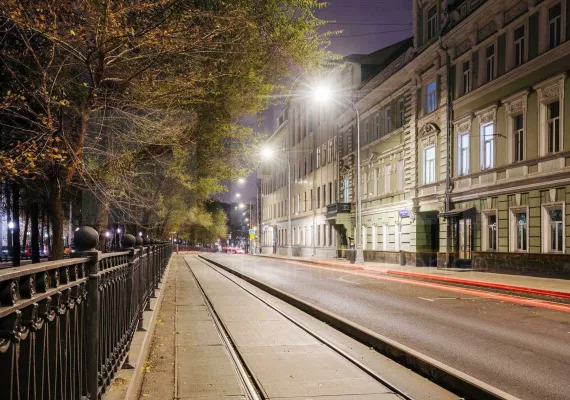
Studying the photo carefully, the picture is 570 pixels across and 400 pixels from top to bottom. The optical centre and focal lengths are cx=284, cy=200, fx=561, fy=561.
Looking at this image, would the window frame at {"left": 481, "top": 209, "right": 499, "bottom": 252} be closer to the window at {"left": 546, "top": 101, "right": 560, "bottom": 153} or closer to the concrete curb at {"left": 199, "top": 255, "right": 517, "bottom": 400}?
the window at {"left": 546, "top": 101, "right": 560, "bottom": 153}

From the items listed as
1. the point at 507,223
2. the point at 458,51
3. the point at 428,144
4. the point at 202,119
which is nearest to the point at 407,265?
the point at 428,144

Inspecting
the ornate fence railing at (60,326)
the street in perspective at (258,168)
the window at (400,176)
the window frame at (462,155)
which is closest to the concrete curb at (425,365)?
the street in perspective at (258,168)

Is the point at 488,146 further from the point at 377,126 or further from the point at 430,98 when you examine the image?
the point at 377,126

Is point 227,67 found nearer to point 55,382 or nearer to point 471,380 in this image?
point 471,380

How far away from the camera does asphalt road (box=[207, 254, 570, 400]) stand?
22.0 ft

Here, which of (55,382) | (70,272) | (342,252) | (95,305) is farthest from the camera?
(342,252)

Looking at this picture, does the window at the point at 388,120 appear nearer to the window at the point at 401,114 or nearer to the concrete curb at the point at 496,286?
the window at the point at 401,114

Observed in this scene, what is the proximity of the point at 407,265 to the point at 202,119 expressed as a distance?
825 inches

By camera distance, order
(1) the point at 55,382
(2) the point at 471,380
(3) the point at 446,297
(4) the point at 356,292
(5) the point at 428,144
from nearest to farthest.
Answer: (1) the point at 55,382, (2) the point at 471,380, (3) the point at 446,297, (4) the point at 356,292, (5) the point at 428,144

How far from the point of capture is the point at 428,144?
32.4 metres

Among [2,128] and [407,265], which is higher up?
[2,128]

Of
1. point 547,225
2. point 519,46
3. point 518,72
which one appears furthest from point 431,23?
point 547,225

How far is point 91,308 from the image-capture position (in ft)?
12.9

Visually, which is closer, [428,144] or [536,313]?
[536,313]
